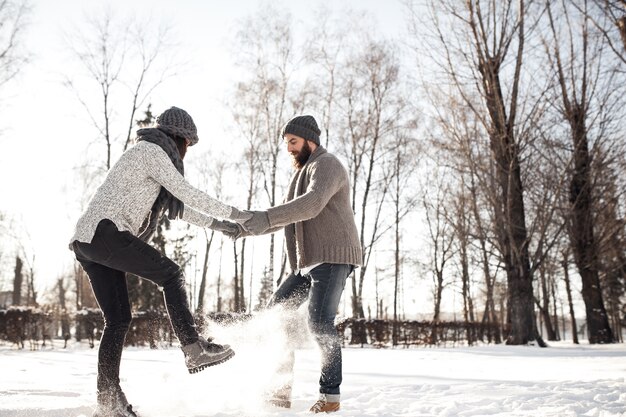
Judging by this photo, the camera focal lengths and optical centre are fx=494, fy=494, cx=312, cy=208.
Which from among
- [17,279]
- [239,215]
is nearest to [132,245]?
[239,215]

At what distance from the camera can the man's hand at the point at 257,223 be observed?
3.10m

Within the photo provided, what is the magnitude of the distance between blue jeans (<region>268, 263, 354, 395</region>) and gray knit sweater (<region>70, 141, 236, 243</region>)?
0.96 metres

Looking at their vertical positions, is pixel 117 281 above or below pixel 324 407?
above

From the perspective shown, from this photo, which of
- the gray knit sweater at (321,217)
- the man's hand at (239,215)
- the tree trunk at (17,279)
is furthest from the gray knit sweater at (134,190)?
the tree trunk at (17,279)

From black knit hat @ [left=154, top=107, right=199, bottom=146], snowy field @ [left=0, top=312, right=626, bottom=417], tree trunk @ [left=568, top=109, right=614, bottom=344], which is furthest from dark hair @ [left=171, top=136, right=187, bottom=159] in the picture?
tree trunk @ [left=568, top=109, right=614, bottom=344]

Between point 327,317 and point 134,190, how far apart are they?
1.45m

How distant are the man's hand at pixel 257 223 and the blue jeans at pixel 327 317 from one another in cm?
49

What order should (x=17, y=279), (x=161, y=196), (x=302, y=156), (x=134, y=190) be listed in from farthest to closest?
(x=17, y=279), (x=302, y=156), (x=161, y=196), (x=134, y=190)

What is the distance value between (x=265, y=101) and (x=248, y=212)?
52.3 feet

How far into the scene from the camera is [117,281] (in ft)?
9.32

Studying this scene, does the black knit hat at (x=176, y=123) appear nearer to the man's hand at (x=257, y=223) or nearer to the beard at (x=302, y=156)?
the man's hand at (x=257, y=223)

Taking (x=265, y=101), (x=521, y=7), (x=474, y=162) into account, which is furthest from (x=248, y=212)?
(x=265, y=101)

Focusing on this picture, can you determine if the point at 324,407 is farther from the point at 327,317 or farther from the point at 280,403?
the point at 327,317

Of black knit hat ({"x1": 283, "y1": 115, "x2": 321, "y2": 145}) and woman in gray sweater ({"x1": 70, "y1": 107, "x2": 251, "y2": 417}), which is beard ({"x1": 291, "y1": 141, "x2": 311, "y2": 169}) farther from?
woman in gray sweater ({"x1": 70, "y1": 107, "x2": 251, "y2": 417})
